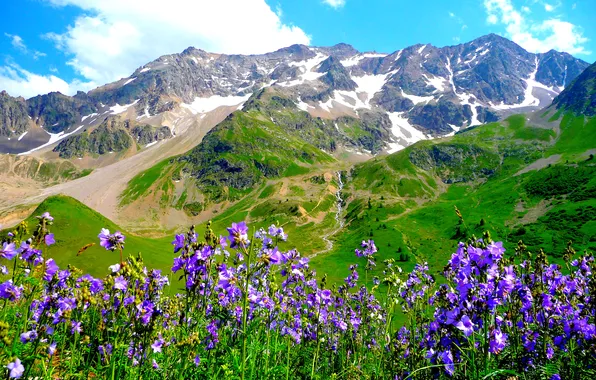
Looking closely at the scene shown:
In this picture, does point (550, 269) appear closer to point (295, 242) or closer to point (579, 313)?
point (579, 313)

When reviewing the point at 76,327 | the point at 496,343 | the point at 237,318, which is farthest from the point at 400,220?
the point at 76,327

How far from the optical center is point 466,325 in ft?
14.1

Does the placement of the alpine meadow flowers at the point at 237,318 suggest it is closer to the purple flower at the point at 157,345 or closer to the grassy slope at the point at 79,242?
the purple flower at the point at 157,345

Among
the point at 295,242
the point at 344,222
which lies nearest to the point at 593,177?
the point at 344,222

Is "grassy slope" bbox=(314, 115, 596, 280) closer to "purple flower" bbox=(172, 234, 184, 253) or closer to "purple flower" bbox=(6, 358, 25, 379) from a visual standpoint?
"purple flower" bbox=(172, 234, 184, 253)

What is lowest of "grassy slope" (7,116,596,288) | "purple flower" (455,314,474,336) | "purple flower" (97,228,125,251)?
"purple flower" (455,314,474,336)

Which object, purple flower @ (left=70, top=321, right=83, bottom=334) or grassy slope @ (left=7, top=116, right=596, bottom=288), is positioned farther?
grassy slope @ (left=7, top=116, right=596, bottom=288)

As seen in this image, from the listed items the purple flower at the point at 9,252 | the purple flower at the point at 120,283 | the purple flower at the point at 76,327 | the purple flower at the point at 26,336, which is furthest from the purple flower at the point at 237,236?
the purple flower at the point at 9,252

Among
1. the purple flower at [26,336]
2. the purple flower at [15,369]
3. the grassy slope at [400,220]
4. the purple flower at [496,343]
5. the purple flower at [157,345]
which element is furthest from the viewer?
the grassy slope at [400,220]

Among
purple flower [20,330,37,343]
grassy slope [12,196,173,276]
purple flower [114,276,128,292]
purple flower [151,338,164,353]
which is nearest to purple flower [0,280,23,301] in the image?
purple flower [20,330,37,343]

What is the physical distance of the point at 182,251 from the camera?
5.30m

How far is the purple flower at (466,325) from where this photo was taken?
13.9ft

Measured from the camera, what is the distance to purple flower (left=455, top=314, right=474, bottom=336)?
167 inches

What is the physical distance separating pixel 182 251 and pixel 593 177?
157 meters
